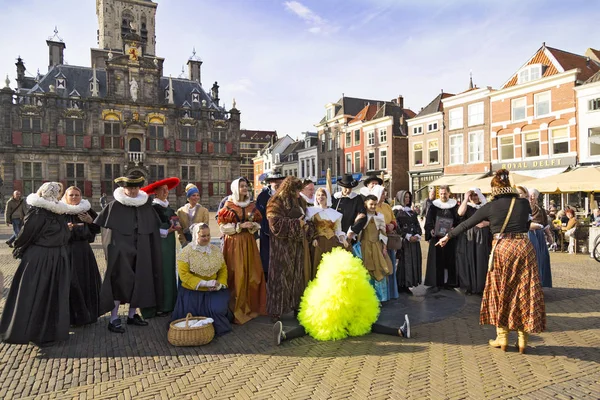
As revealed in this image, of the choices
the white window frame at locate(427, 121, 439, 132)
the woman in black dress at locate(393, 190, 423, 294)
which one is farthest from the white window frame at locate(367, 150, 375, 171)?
the woman in black dress at locate(393, 190, 423, 294)

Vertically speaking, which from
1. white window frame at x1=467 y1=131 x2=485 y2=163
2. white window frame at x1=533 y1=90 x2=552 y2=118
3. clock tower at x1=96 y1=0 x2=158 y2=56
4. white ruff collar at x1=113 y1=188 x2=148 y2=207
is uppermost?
clock tower at x1=96 y1=0 x2=158 y2=56

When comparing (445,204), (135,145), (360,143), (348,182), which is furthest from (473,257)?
(135,145)

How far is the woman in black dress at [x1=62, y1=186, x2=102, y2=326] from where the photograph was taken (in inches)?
197

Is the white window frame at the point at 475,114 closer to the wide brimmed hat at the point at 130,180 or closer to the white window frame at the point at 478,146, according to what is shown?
the white window frame at the point at 478,146

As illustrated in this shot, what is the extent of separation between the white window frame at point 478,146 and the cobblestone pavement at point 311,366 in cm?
2296

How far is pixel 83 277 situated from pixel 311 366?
324 cm

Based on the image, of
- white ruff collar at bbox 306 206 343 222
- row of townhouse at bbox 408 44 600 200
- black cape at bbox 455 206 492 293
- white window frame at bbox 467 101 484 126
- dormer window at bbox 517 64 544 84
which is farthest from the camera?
white window frame at bbox 467 101 484 126

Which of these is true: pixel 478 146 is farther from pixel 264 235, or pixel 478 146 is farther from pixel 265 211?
pixel 264 235

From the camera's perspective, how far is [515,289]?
4207mm

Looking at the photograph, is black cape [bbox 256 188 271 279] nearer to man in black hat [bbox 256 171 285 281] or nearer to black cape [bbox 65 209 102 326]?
man in black hat [bbox 256 171 285 281]

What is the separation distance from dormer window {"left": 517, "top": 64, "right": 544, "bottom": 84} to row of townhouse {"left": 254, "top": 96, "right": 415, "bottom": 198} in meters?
11.2

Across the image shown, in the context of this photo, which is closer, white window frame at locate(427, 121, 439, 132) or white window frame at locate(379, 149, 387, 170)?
white window frame at locate(427, 121, 439, 132)

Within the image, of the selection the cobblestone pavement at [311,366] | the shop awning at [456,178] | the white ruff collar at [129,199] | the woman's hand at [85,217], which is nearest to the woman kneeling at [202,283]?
the cobblestone pavement at [311,366]

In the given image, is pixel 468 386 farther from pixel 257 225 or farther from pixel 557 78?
pixel 557 78
